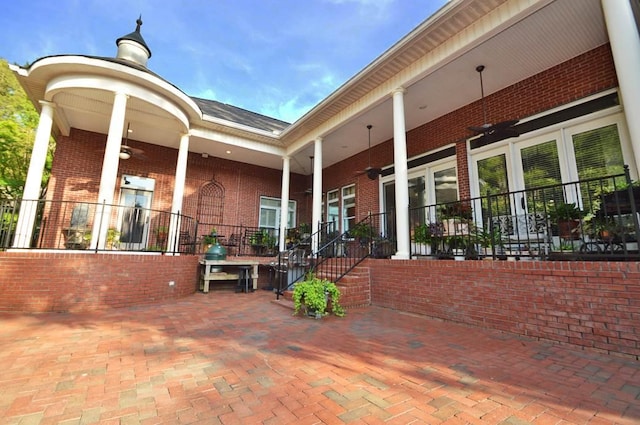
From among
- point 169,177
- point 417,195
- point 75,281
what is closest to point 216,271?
point 75,281

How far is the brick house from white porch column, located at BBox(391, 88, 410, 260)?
0.02 metres

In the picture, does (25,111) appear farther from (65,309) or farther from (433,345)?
(433,345)

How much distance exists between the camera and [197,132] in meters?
7.96

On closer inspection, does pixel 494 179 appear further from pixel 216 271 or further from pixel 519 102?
pixel 216 271

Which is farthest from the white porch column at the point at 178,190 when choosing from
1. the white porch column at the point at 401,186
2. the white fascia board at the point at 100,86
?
the white porch column at the point at 401,186

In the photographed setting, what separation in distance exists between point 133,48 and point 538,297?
33.0 feet

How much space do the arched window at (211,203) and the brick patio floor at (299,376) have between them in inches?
236

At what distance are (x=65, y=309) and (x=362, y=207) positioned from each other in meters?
7.54

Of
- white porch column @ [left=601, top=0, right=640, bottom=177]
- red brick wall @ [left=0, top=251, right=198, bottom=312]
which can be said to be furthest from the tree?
white porch column @ [left=601, top=0, right=640, bottom=177]

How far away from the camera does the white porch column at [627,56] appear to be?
3.18 meters

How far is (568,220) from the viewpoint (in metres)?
3.70

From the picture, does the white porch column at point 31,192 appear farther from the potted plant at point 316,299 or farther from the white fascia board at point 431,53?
the white fascia board at point 431,53

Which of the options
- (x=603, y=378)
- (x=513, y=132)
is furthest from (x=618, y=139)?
(x=603, y=378)

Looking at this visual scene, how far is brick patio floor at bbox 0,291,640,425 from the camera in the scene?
5.75 ft
